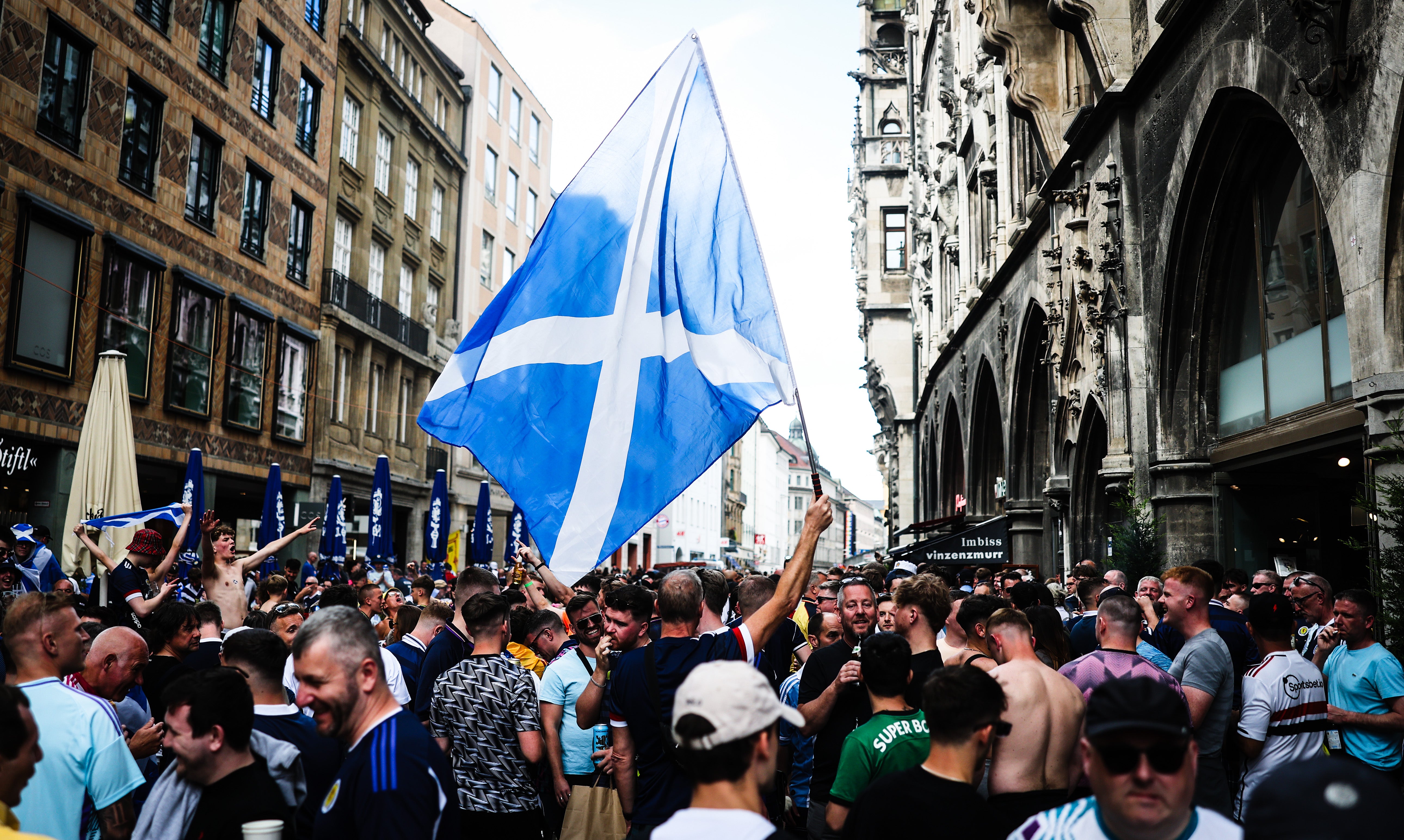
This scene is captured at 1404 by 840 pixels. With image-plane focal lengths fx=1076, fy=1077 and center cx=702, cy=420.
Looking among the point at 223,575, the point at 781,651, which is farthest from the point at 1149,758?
the point at 223,575

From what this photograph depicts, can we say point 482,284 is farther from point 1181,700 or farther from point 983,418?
point 1181,700

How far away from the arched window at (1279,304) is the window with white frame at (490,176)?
34.7 metres

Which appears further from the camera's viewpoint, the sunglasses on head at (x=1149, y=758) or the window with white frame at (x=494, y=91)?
the window with white frame at (x=494, y=91)

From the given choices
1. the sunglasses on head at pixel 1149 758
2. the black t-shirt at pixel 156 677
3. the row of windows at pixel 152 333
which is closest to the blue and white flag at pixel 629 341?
the black t-shirt at pixel 156 677

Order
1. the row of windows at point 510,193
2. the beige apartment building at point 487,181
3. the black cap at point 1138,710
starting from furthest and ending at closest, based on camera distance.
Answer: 1. the row of windows at point 510,193
2. the beige apartment building at point 487,181
3. the black cap at point 1138,710

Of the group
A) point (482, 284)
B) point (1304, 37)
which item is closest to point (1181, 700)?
point (1304, 37)

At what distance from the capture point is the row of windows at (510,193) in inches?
1735

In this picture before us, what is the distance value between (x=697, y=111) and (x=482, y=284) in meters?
37.9

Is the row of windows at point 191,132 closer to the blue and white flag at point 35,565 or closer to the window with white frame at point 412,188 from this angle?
the window with white frame at point 412,188

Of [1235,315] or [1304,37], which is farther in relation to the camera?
[1235,315]

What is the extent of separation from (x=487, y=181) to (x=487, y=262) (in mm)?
3274

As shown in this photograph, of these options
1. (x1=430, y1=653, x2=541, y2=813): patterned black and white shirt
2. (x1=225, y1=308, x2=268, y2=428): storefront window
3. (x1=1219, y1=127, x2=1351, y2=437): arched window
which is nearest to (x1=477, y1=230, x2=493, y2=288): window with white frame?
(x1=225, y1=308, x2=268, y2=428): storefront window

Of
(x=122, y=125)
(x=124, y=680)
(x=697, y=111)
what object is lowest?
(x=124, y=680)

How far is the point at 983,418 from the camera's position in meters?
29.9
